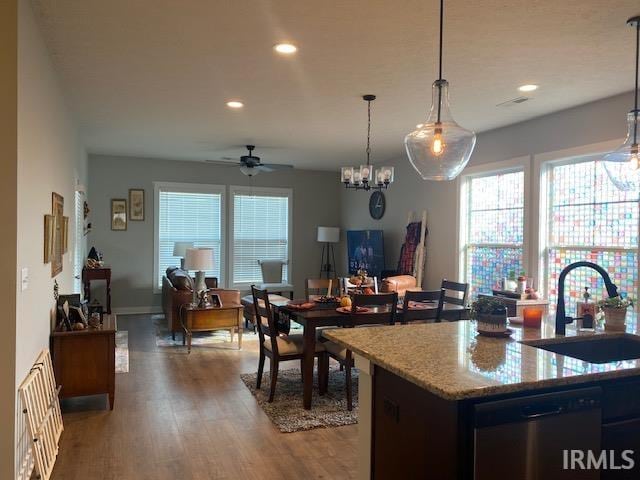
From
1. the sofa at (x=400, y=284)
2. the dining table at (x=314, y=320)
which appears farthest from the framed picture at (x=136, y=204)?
the dining table at (x=314, y=320)

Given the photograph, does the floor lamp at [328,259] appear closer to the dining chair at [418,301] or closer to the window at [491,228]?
the window at [491,228]

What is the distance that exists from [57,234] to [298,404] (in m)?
2.40

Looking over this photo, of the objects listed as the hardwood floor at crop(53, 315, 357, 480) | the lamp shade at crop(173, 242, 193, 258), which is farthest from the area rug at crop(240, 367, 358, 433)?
the lamp shade at crop(173, 242, 193, 258)

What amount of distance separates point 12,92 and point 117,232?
634cm

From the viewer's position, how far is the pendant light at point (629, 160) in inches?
108

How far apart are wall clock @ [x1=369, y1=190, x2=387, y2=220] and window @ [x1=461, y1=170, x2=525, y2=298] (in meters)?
2.21

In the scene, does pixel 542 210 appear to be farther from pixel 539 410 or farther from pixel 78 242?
pixel 78 242

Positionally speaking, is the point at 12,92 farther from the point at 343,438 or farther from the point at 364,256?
the point at 364,256

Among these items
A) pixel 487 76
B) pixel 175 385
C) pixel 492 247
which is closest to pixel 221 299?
pixel 175 385

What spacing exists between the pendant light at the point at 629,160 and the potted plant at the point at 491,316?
124 cm

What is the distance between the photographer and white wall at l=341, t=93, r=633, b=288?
463 centimetres

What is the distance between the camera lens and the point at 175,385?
4.58 meters

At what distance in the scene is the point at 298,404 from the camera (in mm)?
4082

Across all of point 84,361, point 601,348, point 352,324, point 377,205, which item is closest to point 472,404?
point 601,348
